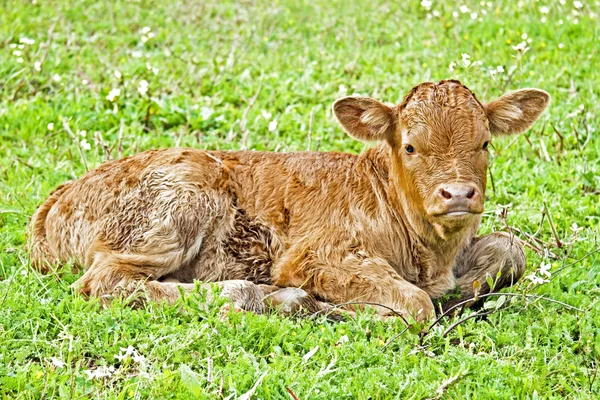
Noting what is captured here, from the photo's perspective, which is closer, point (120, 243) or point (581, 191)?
point (120, 243)

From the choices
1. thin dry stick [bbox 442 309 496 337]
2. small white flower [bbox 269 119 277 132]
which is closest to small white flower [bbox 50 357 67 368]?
thin dry stick [bbox 442 309 496 337]

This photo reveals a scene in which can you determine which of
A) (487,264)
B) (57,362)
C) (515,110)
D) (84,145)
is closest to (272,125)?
(84,145)

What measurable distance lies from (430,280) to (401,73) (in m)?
5.64

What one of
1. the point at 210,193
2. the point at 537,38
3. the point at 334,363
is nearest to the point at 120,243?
the point at 210,193

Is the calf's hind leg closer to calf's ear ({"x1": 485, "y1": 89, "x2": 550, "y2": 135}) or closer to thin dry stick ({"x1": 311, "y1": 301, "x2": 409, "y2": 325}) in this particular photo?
thin dry stick ({"x1": 311, "y1": 301, "x2": 409, "y2": 325})

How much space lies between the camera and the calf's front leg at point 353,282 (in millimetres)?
6777

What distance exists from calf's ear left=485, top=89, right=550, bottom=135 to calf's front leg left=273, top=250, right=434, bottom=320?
4.65 ft

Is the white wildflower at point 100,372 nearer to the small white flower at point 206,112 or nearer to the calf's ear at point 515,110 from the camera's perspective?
the calf's ear at point 515,110

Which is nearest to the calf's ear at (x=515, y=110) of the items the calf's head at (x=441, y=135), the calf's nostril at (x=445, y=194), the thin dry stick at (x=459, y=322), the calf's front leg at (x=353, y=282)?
the calf's head at (x=441, y=135)

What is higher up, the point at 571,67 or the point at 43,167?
the point at 571,67

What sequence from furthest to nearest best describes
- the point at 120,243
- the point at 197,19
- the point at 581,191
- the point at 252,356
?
the point at 197,19
the point at 581,191
the point at 120,243
the point at 252,356

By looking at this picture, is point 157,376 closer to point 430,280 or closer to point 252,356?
point 252,356

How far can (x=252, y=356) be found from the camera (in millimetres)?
5762

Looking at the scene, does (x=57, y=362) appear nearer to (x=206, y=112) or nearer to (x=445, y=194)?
(x=445, y=194)
